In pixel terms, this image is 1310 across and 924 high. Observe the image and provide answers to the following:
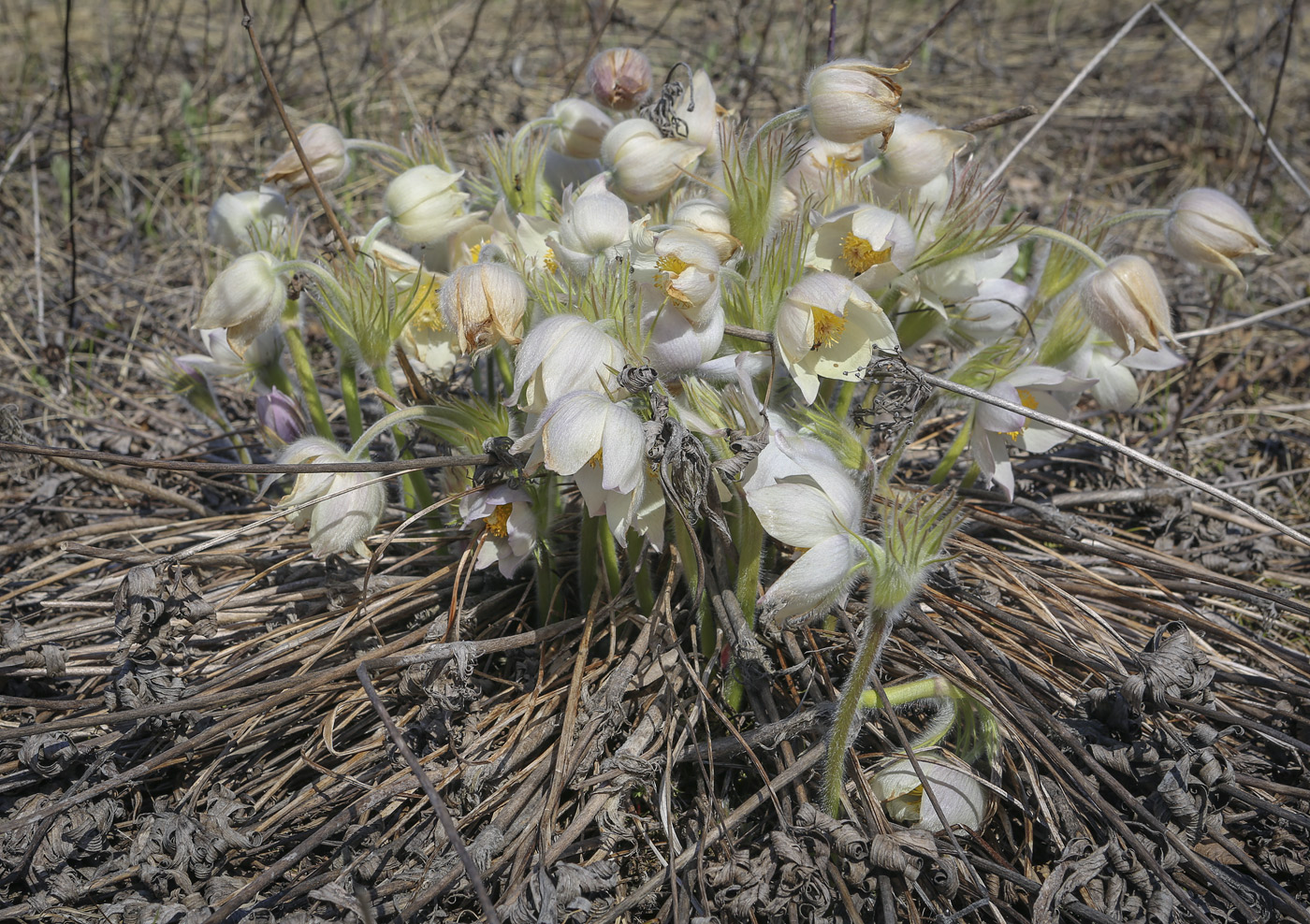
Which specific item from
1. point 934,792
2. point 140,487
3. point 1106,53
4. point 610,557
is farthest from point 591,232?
point 1106,53

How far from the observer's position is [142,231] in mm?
2912

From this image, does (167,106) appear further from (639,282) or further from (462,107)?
(639,282)

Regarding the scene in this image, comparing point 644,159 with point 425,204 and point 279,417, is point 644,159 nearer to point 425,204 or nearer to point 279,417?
point 425,204

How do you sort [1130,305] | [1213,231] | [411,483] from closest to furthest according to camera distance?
1. [1130,305]
2. [1213,231]
3. [411,483]

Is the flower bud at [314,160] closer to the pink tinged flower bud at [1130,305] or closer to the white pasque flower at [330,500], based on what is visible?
the white pasque flower at [330,500]

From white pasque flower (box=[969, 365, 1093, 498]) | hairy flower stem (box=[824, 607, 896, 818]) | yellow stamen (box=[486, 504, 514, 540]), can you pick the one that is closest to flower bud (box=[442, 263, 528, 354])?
yellow stamen (box=[486, 504, 514, 540])

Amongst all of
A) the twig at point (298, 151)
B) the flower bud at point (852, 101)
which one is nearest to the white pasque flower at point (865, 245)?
the flower bud at point (852, 101)

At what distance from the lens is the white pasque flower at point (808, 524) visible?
1.00 meters

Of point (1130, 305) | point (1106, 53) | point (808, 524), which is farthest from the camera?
point (1106, 53)

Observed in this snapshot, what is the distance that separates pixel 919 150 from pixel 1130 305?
0.38 meters

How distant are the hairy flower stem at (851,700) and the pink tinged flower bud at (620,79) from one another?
1.02m

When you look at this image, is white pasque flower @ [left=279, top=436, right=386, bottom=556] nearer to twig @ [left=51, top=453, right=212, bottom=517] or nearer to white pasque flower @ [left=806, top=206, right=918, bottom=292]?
twig @ [left=51, top=453, right=212, bottom=517]

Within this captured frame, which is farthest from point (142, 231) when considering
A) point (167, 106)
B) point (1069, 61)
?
point (1069, 61)

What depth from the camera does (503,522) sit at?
1.31 m
